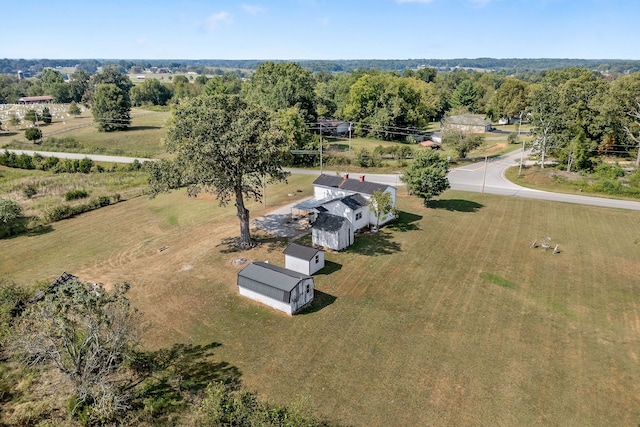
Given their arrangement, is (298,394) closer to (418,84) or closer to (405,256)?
(405,256)

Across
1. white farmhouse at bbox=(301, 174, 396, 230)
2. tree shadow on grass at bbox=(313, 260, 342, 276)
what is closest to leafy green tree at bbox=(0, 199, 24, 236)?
white farmhouse at bbox=(301, 174, 396, 230)

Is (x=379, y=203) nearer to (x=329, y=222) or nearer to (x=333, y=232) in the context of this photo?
(x=329, y=222)

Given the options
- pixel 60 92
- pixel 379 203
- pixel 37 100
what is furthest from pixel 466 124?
pixel 37 100

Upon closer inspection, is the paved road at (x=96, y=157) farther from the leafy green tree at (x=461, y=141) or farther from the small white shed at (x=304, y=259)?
the leafy green tree at (x=461, y=141)

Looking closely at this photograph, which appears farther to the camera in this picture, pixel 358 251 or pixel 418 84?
pixel 418 84

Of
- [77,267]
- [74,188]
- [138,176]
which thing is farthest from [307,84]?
[77,267]

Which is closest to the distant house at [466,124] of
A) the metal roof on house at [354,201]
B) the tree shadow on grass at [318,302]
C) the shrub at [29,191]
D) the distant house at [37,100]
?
the metal roof on house at [354,201]
